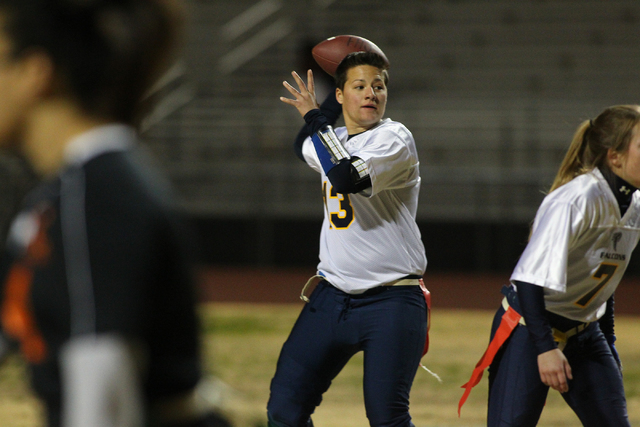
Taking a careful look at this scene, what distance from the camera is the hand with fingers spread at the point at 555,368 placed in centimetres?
300

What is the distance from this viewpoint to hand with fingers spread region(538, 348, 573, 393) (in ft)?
9.84

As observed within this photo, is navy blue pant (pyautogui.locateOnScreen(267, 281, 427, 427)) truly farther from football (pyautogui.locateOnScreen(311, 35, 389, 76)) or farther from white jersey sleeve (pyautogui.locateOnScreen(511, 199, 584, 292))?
football (pyautogui.locateOnScreen(311, 35, 389, 76))

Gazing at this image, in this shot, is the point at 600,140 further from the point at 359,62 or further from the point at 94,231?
the point at 94,231

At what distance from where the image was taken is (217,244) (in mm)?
12953

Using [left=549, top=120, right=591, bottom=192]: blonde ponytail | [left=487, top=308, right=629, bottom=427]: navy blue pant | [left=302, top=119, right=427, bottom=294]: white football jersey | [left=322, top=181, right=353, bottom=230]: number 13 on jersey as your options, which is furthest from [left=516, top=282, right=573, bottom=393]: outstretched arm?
[left=322, top=181, right=353, bottom=230]: number 13 on jersey

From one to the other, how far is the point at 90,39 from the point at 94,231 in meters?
0.26

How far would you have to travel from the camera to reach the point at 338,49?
3.87 m

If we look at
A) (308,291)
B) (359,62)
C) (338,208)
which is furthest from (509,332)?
(308,291)

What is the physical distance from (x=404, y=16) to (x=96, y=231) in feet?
53.4

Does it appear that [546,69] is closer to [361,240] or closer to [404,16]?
[404,16]

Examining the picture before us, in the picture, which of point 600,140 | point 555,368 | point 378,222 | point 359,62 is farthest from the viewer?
point 359,62

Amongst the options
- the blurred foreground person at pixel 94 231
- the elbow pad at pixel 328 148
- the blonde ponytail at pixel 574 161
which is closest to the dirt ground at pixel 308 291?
the elbow pad at pixel 328 148

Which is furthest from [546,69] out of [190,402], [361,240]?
[190,402]

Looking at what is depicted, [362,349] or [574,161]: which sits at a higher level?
[574,161]
